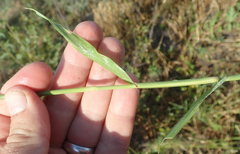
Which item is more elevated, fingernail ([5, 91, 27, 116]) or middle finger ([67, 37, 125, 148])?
fingernail ([5, 91, 27, 116])

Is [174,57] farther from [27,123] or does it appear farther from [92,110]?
[27,123]

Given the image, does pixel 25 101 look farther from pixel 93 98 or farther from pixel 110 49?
pixel 110 49

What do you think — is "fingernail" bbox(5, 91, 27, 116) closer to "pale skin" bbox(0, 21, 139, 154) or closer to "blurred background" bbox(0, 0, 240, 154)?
"pale skin" bbox(0, 21, 139, 154)

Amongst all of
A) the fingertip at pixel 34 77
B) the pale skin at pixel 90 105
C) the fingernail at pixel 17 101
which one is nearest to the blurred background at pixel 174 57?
the pale skin at pixel 90 105

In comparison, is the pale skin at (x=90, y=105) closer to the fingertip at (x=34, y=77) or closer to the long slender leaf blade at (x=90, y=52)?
the fingertip at (x=34, y=77)

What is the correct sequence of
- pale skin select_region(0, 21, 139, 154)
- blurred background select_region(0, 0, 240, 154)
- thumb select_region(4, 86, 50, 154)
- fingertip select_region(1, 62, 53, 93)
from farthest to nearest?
blurred background select_region(0, 0, 240, 154)
pale skin select_region(0, 21, 139, 154)
fingertip select_region(1, 62, 53, 93)
thumb select_region(4, 86, 50, 154)

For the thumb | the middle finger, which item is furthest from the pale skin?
the thumb

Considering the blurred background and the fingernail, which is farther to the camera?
the blurred background

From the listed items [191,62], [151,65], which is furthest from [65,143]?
[191,62]
